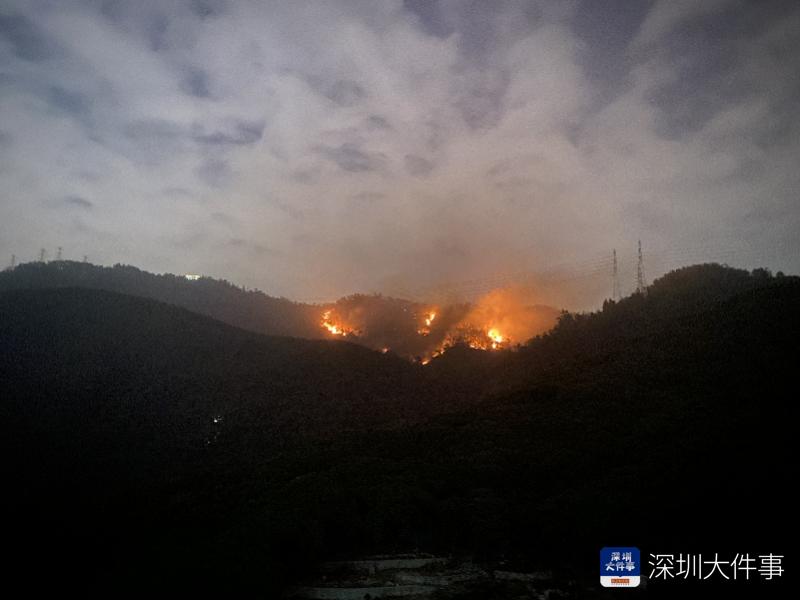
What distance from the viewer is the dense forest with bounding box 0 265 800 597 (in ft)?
107

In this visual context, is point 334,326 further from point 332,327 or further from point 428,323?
point 428,323

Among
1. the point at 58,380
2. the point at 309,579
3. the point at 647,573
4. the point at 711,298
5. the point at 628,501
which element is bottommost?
the point at 309,579

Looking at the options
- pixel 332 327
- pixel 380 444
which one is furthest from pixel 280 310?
pixel 380 444

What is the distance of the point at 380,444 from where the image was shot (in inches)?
2293

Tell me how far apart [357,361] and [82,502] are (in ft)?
197

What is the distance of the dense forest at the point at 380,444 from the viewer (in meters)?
32.6

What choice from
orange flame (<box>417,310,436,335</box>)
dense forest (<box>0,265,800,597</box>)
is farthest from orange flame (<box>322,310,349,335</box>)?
dense forest (<box>0,265,800,597</box>)

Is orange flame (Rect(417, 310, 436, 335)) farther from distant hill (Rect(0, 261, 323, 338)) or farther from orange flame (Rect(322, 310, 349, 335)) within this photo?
distant hill (Rect(0, 261, 323, 338))

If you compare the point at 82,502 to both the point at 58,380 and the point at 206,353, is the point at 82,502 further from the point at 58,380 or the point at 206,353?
the point at 206,353

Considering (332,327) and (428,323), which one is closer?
(428,323)

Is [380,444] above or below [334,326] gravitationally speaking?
below

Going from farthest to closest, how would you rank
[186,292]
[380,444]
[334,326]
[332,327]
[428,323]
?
[186,292], [334,326], [332,327], [428,323], [380,444]

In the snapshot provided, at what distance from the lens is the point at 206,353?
99.6m

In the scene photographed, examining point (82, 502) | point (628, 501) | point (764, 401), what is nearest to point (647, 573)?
point (628, 501)
